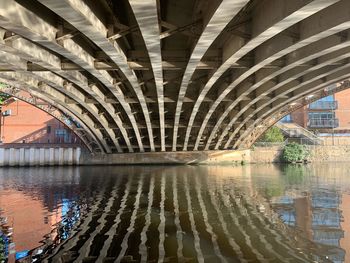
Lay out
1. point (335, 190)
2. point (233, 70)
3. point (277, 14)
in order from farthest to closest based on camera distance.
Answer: point (335, 190) → point (233, 70) → point (277, 14)

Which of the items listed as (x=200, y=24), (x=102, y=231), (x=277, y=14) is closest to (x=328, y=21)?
(x=277, y=14)

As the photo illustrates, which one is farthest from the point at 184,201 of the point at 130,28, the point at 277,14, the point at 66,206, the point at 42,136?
the point at 42,136

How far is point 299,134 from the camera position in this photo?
5266 cm

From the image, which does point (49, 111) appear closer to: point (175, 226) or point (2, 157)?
point (2, 157)

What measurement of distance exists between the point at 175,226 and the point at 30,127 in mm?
39359

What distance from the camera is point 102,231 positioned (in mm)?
9570

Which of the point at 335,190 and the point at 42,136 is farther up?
the point at 42,136

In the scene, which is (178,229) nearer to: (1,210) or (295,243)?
(295,243)

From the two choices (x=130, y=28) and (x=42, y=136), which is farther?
(x=42, y=136)

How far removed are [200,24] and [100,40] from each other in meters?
3.07

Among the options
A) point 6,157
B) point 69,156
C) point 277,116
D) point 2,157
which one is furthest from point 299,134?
point 2,157

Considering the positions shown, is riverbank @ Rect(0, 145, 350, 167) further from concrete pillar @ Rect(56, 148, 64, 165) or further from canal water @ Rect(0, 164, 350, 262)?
canal water @ Rect(0, 164, 350, 262)

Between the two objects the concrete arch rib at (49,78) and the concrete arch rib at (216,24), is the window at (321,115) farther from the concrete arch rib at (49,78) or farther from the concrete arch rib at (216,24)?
the concrete arch rib at (216,24)

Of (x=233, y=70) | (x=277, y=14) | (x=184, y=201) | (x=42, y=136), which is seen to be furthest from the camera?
(x=42, y=136)
